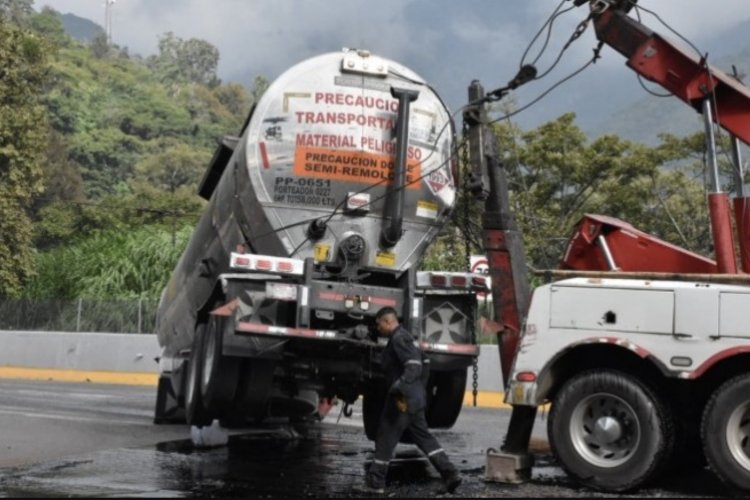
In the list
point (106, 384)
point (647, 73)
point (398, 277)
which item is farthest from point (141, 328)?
point (647, 73)

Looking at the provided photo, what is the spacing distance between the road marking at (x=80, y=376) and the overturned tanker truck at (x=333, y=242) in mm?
14459

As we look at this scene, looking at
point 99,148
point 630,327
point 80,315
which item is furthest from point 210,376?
point 99,148

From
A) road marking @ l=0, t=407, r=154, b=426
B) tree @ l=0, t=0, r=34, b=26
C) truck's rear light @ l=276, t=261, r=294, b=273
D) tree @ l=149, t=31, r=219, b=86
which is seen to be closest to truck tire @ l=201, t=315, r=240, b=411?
truck's rear light @ l=276, t=261, r=294, b=273

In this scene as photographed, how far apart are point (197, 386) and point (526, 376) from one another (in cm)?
346

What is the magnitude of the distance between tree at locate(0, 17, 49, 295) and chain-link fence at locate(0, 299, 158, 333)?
4972 mm

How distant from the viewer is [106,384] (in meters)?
25.0

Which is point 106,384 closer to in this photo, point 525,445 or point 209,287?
point 209,287

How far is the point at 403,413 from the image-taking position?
939 cm

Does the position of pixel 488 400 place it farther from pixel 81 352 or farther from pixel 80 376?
pixel 81 352

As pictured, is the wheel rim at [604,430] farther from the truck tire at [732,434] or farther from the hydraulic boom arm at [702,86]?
the hydraulic boom arm at [702,86]

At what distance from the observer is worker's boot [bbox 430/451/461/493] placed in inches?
364

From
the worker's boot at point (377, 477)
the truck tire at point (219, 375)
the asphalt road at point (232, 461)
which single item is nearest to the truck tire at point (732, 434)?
the asphalt road at point (232, 461)

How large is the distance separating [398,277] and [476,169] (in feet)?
4.19

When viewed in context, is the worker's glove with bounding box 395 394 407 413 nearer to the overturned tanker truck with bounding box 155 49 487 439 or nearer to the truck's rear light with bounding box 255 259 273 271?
the overturned tanker truck with bounding box 155 49 487 439
